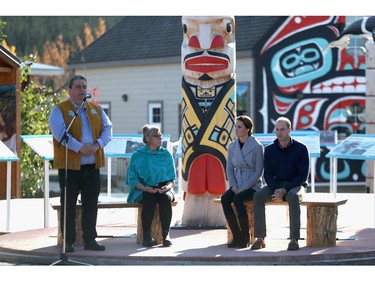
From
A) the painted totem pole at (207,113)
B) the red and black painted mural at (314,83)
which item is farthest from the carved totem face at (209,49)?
the red and black painted mural at (314,83)

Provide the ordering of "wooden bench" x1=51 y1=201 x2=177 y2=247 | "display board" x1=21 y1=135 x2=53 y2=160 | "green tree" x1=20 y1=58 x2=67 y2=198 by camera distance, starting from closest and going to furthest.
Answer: "wooden bench" x1=51 y1=201 x2=177 y2=247 → "display board" x1=21 y1=135 x2=53 y2=160 → "green tree" x1=20 y1=58 x2=67 y2=198

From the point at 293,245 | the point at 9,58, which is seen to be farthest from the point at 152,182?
the point at 9,58

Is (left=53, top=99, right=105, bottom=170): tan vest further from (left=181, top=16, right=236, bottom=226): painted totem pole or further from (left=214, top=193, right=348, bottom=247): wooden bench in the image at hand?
(left=181, top=16, right=236, bottom=226): painted totem pole

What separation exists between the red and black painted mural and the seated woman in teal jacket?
44.2ft

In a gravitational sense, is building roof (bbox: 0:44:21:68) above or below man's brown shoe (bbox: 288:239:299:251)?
above

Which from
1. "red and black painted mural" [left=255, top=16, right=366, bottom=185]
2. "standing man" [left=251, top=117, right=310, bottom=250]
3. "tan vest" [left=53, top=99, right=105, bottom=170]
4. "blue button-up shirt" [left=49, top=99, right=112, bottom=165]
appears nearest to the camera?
"blue button-up shirt" [left=49, top=99, right=112, bottom=165]

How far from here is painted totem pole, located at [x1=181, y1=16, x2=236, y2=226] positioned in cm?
1234

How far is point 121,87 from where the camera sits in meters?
28.2

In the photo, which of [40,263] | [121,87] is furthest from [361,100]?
[40,263]

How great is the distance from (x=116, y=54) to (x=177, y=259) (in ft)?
62.5

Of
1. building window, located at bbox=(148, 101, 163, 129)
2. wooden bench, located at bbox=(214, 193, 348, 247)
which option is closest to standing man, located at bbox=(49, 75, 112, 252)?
wooden bench, located at bbox=(214, 193, 348, 247)

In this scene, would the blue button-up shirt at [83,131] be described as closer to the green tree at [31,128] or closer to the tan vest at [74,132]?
the tan vest at [74,132]

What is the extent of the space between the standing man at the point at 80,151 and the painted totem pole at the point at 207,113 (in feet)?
7.27

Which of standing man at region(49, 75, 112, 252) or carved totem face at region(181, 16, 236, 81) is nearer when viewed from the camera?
standing man at region(49, 75, 112, 252)
